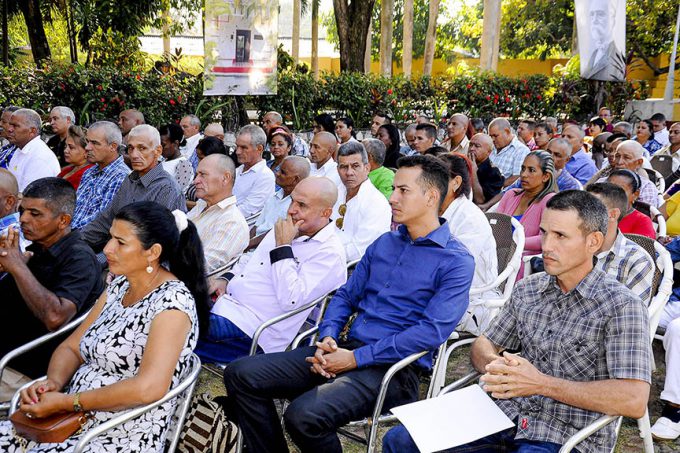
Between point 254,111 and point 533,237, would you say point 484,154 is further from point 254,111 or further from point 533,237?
point 254,111

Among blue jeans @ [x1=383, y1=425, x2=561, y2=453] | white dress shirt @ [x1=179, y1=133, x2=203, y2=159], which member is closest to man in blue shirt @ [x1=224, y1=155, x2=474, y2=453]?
blue jeans @ [x1=383, y1=425, x2=561, y2=453]

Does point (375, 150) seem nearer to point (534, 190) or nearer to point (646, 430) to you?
point (534, 190)

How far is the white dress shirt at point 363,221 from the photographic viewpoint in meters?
4.74

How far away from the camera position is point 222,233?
438cm

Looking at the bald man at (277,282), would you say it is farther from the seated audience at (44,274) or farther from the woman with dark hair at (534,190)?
the woman with dark hair at (534,190)

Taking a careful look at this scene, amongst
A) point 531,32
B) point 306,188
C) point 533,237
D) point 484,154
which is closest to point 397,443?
point 306,188

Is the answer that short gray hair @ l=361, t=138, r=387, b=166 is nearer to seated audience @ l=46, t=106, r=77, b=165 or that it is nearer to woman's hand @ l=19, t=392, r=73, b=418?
seated audience @ l=46, t=106, r=77, b=165

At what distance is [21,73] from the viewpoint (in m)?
9.28

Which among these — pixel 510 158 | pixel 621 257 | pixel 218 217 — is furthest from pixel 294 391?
pixel 510 158

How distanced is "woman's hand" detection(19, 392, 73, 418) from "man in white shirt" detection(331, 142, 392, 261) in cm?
246

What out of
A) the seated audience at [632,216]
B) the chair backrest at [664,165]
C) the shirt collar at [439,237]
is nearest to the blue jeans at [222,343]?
the shirt collar at [439,237]

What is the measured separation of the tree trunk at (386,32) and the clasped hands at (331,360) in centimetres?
1884

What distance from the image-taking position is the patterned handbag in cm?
280

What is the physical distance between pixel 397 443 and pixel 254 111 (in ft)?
32.7
